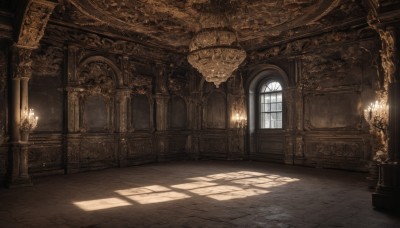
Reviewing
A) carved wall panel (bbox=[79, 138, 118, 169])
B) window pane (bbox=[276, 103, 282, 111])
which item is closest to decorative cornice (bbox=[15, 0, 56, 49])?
carved wall panel (bbox=[79, 138, 118, 169])

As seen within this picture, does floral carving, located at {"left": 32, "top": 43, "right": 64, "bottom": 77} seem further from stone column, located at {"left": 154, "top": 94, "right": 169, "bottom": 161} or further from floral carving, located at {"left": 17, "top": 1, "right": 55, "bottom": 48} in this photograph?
stone column, located at {"left": 154, "top": 94, "right": 169, "bottom": 161}

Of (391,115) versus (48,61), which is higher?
(48,61)

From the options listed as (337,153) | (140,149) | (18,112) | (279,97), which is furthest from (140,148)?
(337,153)

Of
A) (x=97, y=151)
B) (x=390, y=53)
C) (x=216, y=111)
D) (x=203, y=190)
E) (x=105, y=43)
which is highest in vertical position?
(x=105, y=43)

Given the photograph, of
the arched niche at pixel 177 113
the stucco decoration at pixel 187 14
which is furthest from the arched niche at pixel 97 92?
the arched niche at pixel 177 113

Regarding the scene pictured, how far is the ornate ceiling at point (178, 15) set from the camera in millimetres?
6613

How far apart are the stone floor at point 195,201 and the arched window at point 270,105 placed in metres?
3.10

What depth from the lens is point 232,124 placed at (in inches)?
429

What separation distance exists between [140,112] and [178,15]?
13.4 feet

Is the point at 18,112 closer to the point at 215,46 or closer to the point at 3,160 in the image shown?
the point at 3,160

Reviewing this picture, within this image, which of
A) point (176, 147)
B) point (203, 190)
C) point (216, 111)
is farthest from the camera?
point (216, 111)

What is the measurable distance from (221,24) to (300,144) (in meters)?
5.01

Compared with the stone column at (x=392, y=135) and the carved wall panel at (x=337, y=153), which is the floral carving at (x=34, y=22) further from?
the carved wall panel at (x=337, y=153)

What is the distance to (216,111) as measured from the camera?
1147 cm
